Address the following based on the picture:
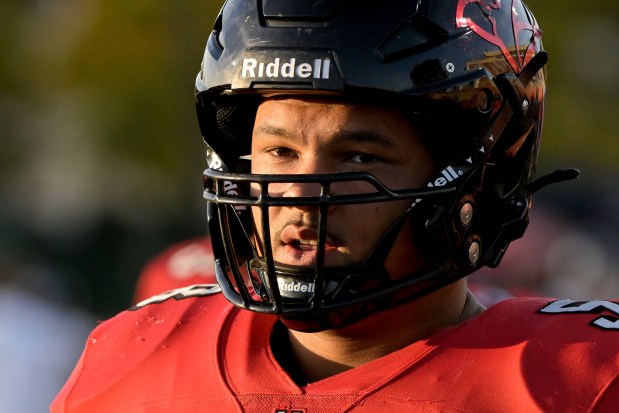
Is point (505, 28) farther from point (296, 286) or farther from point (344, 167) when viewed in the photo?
point (296, 286)

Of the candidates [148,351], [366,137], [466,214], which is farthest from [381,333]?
[148,351]

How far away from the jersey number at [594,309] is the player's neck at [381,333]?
0.24 m

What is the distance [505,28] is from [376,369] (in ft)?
2.92

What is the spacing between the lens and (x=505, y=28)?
3125 millimetres

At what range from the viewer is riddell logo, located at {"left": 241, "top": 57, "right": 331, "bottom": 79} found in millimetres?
2883

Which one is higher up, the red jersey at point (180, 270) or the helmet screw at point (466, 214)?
the helmet screw at point (466, 214)

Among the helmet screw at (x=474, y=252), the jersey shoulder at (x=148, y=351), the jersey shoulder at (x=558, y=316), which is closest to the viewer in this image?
the jersey shoulder at (x=558, y=316)

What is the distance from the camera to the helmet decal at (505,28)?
304 cm

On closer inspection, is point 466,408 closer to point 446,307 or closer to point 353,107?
point 446,307

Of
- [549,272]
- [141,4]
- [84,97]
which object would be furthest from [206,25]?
[549,272]

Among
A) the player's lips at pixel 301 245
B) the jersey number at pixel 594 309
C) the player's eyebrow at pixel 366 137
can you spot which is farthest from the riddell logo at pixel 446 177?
the jersey number at pixel 594 309

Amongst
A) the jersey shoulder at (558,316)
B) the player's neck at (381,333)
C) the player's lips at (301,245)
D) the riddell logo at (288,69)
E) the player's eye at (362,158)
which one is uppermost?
the riddell logo at (288,69)

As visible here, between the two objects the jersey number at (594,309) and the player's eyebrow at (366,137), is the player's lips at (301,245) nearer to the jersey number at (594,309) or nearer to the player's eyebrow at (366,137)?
the player's eyebrow at (366,137)

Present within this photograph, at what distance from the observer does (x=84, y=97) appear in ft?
34.6
